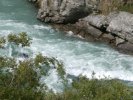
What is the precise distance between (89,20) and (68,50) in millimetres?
4955

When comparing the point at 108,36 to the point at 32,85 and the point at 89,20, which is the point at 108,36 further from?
the point at 32,85

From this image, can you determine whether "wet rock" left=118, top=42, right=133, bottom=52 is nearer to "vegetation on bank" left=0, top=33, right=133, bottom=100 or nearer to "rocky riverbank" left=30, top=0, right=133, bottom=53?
"rocky riverbank" left=30, top=0, right=133, bottom=53

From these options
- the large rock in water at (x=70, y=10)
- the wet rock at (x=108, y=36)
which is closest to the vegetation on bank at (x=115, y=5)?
A: the large rock in water at (x=70, y=10)

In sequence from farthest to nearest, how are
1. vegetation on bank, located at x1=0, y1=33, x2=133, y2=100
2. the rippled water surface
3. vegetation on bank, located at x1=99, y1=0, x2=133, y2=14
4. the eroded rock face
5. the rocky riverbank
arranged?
vegetation on bank, located at x1=99, y1=0, x2=133, y2=14
the rocky riverbank
the eroded rock face
the rippled water surface
vegetation on bank, located at x1=0, y1=33, x2=133, y2=100

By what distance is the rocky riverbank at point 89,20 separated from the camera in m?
35.4

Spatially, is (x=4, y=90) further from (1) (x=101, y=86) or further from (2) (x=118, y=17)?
(2) (x=118, y=17)

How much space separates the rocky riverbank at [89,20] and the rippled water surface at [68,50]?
104 cm

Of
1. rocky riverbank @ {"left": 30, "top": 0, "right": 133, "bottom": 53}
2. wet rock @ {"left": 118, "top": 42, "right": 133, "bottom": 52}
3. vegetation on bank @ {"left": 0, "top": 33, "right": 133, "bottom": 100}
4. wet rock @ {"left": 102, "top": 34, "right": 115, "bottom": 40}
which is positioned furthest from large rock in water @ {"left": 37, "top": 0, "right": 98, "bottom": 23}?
vegetation on bank @ {"left": 0, "top": 33, "right": 133, "bottom": 100}

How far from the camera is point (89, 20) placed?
38219 millimetres

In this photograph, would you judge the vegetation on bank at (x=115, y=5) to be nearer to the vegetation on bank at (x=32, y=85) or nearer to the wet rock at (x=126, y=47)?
the wet rock at (x=126, y=47)

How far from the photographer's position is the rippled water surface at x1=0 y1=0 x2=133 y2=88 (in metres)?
30.8

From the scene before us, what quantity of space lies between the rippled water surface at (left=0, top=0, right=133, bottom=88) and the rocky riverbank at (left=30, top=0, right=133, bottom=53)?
104 centimetres

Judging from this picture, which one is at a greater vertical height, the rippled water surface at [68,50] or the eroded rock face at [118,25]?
Answer: the eroded rock face at [118,25]

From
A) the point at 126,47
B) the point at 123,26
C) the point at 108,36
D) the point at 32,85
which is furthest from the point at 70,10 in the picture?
the point at 32,85
